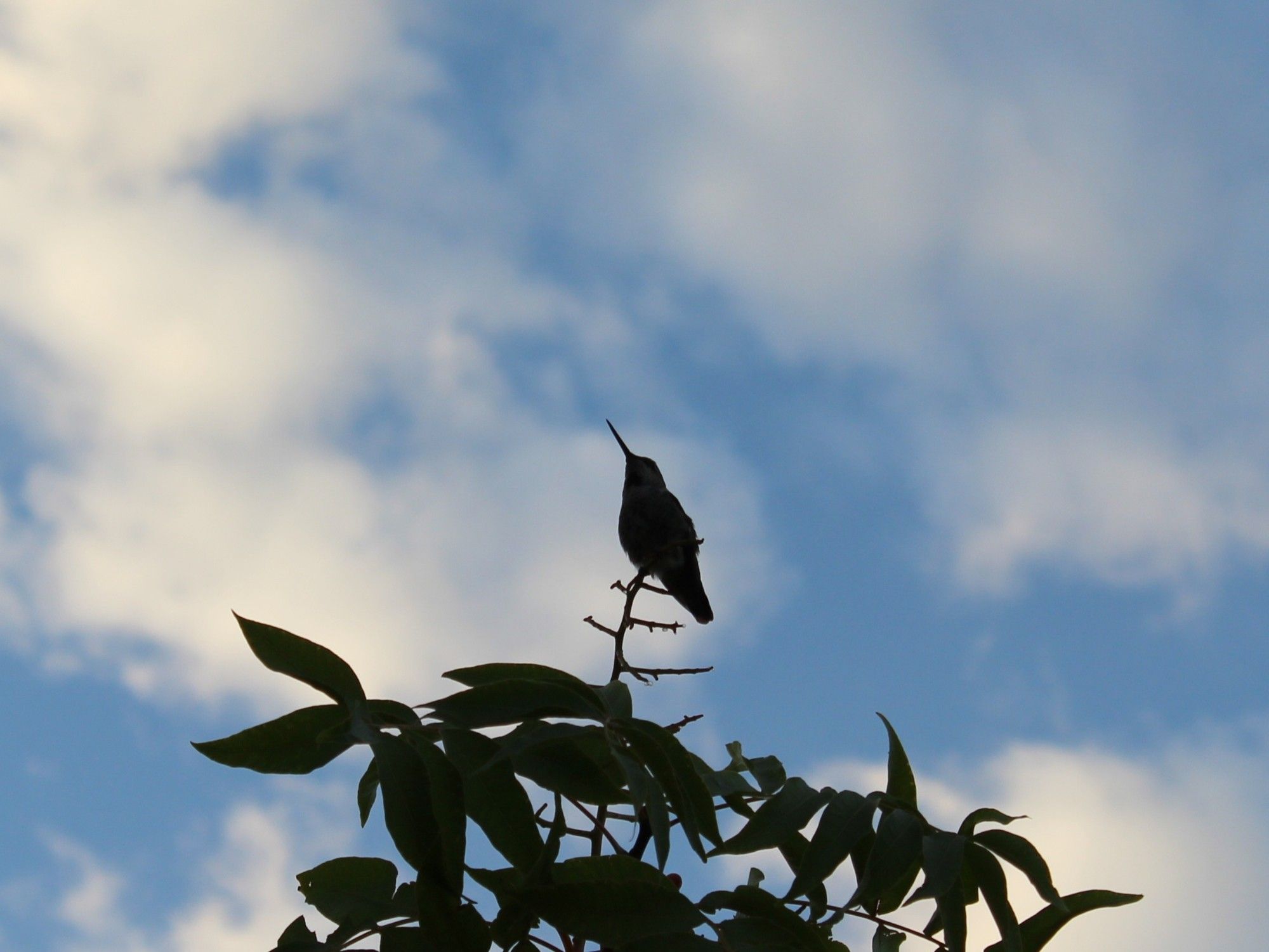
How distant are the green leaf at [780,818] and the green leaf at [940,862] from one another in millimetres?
215

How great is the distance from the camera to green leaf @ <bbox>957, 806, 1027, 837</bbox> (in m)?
2.29

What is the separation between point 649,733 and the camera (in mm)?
2000

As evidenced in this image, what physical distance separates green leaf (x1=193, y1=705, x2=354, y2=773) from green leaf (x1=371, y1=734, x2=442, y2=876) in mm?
158

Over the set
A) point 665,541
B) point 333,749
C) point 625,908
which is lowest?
point 625,908

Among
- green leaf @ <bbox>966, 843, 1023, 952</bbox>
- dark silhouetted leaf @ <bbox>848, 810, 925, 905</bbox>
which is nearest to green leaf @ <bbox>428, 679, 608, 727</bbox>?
dark silhouetted leaf @ <bbox>848, 810, 925, 905</bbox>

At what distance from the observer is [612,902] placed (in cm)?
187

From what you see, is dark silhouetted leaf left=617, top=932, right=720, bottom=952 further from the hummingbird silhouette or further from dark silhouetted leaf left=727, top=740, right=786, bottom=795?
the hummingbird silhouette

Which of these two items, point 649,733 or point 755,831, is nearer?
point 649,733

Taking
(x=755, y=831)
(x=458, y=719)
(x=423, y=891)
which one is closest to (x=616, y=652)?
(x=755, y=831)

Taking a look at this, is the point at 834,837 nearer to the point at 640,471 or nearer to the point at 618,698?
the point at 618,698

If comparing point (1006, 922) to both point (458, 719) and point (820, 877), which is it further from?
point (458, 719)

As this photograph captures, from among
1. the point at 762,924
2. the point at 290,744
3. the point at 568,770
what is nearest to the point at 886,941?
the point at 762,924

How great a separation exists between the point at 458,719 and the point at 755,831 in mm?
666

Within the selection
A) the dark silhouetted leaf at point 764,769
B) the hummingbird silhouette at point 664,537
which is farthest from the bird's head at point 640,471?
the dark silhouetted leaf at point 764,769
